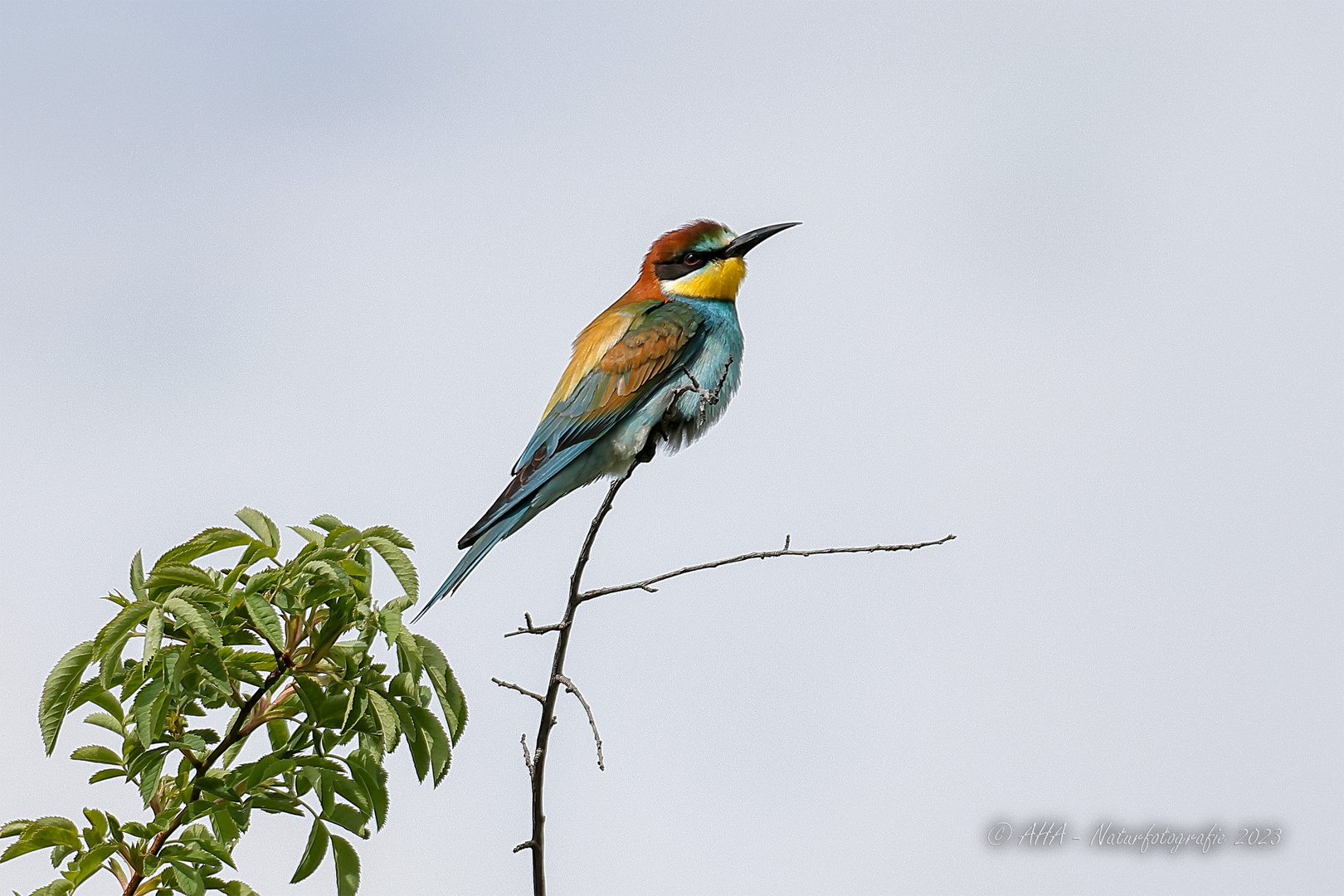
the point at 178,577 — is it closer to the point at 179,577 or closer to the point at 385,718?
the point at 179,577

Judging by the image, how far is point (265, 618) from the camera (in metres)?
1.96

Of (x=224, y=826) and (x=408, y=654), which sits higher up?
(x=408, y=654)

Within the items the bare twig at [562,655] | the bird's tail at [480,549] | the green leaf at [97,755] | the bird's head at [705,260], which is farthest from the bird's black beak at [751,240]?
the green leaf at [97,755]

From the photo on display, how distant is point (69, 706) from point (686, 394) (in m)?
2.93

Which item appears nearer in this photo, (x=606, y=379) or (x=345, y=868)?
(x=345, y=868)

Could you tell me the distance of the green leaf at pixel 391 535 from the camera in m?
2.13

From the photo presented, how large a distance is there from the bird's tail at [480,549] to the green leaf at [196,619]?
6.09 feet

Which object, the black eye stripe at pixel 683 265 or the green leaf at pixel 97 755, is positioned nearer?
the green leaf at pixel 97 755

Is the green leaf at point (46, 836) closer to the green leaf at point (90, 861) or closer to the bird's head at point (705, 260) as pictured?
the green leaf at point (90, 861)

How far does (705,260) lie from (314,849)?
3570 mm

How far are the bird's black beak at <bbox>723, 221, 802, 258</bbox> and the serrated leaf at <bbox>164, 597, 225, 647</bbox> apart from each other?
3651 millimetres

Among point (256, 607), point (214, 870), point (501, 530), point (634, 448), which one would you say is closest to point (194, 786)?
point (214, 870)

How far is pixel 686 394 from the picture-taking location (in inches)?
184

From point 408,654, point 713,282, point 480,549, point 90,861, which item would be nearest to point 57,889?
point 90,861
